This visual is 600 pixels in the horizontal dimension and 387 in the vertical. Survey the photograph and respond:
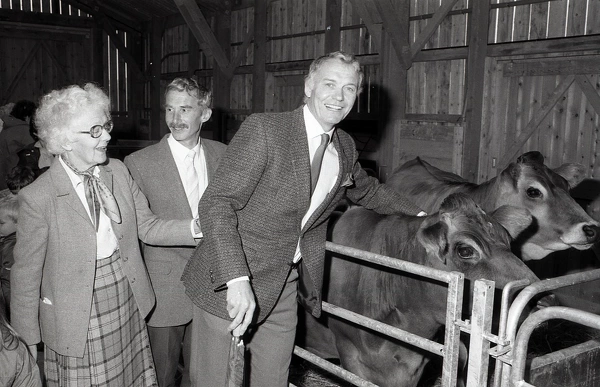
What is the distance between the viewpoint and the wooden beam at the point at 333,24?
33.3 feet

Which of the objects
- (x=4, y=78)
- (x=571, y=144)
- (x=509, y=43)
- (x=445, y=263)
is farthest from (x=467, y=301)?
(x=4, y=78)

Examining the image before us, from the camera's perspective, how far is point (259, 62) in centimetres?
1159

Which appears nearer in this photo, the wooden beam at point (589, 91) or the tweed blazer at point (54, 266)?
the tweed blazer at point (54, 266)

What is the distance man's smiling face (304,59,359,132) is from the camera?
2.20 meters

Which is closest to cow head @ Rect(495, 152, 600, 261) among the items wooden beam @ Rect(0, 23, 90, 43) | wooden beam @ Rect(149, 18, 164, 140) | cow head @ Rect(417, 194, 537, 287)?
cow head @ Rect(417, 194, 537, 287)

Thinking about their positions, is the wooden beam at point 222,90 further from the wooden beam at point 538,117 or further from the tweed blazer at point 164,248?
the tweed blazer at point 164,248

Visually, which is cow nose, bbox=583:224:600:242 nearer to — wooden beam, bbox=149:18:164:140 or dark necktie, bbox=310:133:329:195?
dark necktie, bbox=310:133:329:195

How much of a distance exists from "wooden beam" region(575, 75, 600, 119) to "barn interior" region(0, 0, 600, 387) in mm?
13

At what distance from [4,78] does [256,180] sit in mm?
15415

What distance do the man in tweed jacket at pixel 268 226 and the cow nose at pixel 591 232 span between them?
2.47 metres

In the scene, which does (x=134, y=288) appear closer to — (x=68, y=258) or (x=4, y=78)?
(x=68, y=258)

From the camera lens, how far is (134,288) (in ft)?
8.18

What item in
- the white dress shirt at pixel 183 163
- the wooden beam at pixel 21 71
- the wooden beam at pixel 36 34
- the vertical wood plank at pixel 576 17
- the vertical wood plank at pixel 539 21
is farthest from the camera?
the wooden beam at pixel 21 71

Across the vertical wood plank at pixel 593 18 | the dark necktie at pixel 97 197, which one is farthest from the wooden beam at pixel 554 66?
the dark necktie at pixel 97 197
